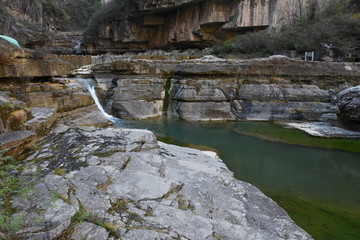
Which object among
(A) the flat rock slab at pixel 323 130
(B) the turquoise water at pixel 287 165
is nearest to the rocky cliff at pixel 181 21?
(A) the flat rock slab at pixel 323 130

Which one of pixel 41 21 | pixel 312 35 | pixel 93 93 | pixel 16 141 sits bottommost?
pixel 16 141

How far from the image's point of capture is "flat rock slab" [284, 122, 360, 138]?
30.3 feet

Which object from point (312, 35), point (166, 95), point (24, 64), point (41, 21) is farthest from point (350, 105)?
point (41, 21)

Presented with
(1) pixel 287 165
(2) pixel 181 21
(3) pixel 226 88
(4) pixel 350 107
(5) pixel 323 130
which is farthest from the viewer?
(2) pixel 181 21

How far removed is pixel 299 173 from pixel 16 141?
6192 millimetres

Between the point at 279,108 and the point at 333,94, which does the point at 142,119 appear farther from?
the point at 333,94

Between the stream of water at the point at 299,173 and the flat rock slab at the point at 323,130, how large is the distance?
4.81 ft

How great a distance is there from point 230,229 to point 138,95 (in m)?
9.45

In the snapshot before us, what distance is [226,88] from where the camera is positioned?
38.8ft

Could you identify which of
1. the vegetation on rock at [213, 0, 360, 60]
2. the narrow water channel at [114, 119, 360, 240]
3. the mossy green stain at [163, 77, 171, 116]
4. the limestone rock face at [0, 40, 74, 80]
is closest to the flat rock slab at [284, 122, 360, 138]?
the narrow water channel at [114, 119, 360, 240]

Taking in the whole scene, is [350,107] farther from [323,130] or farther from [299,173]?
[299,173]

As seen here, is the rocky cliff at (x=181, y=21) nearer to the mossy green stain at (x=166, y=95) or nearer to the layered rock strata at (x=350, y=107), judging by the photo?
the layered rock strata at (x=350, y=107)

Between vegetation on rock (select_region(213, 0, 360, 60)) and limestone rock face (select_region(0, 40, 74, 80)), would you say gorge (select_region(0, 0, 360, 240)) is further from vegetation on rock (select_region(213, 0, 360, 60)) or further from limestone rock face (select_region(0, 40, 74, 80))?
vegetation on rock (select_region(213, 0, 360, 60))

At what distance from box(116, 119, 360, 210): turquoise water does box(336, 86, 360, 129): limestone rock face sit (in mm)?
2171
